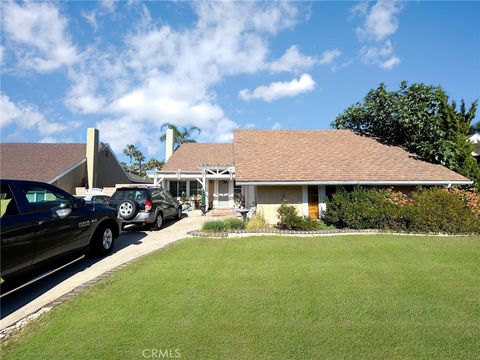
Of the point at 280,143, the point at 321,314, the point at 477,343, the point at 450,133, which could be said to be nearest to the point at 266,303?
the point at 321,314

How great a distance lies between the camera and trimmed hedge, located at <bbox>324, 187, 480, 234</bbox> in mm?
9711

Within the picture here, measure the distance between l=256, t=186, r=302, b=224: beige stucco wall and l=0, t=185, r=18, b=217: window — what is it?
30.9ft

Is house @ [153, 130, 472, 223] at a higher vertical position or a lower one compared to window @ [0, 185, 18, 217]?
higher

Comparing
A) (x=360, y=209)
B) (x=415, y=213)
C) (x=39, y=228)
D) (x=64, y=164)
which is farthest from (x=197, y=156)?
(x=39, y=228)

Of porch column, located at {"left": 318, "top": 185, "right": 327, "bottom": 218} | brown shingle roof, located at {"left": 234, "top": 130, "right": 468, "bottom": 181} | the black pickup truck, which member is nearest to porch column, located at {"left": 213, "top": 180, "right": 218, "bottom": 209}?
brown shingle roof, located at {"left": 234, "top": 130, "right": 468, "bottom": 181}

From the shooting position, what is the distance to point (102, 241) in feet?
22.9

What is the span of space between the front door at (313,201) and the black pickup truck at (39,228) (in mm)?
9233

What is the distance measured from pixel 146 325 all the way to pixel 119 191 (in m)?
7.66

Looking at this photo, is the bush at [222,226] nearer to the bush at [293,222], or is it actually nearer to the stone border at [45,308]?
the bush at [293,222]

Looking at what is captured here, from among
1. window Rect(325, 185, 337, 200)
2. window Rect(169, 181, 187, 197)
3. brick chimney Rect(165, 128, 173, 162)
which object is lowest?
window Rect(325, 185, 337, 200)

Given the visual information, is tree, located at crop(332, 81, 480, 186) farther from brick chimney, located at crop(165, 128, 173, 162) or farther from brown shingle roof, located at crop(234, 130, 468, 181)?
brick chimney, located at crop(165, 128, 173, 162)

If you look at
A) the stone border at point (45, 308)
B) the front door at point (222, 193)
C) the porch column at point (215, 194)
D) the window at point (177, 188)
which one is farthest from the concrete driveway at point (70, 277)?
the window at point (177, 188)

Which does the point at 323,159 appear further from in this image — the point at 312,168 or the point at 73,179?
the point at 73,179

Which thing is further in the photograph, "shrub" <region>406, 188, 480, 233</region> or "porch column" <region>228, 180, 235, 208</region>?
"porch column" <region>228, 180, 235, 208</region>
